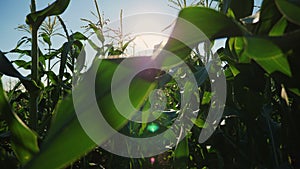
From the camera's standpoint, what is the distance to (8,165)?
1.38ft

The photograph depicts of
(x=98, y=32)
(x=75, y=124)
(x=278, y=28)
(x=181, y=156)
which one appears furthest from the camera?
(x=98, y=32)

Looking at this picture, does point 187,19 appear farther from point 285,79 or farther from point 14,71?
point 14,71

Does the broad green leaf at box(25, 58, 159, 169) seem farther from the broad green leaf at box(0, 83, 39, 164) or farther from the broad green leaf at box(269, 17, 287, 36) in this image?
the broad green leaf at box(269, 17, 287, 36)

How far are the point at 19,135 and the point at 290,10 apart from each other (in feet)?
1.03

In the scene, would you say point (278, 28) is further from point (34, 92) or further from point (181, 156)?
point (34, 92)

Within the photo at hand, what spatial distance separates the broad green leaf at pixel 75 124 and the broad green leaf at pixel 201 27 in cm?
8

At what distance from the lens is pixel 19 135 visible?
401 millimetres

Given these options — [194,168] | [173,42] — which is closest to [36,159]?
[173,42]

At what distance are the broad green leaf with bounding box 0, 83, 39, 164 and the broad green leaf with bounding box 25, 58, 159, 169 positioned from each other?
6cm

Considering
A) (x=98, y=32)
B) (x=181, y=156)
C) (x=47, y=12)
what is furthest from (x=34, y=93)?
(x=98, y=32)

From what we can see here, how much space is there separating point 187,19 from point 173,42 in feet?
0.11

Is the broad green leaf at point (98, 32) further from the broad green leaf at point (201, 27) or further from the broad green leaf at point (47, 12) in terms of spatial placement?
the broad green leaf at point (201, 27)

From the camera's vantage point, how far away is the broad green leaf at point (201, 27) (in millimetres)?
371

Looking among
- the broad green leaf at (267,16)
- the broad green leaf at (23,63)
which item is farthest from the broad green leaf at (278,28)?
the broad green leaf at (23,63)
